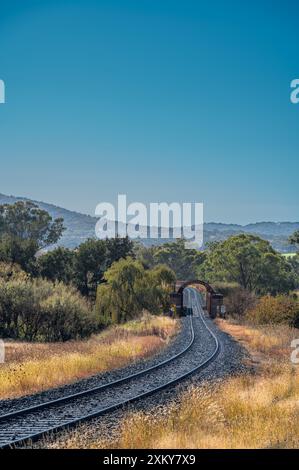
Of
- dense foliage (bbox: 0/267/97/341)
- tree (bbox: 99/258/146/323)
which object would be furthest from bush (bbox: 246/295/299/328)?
dense foliage (bbox: 0/267/97/341)

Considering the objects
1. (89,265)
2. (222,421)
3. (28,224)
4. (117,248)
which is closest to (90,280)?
(89,265)

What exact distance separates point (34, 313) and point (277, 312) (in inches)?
765

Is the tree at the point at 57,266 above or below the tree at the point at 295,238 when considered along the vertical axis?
below

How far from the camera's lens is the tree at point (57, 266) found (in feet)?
180

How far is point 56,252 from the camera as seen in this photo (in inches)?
2213

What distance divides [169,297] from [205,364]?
102 feet

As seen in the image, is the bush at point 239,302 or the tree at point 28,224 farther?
the tree at point 28,224

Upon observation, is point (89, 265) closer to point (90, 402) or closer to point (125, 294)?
point (125, 294)

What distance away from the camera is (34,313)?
1499 inches

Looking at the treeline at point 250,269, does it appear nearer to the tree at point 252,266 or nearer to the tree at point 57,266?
the tree at point 252,266

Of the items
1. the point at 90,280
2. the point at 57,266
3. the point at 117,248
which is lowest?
the point at 90,280

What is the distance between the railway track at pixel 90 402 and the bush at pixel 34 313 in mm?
18067

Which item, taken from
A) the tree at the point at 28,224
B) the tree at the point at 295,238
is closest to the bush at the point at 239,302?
the tree at the point at 295,238

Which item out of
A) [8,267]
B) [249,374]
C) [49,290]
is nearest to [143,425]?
[249,374]
